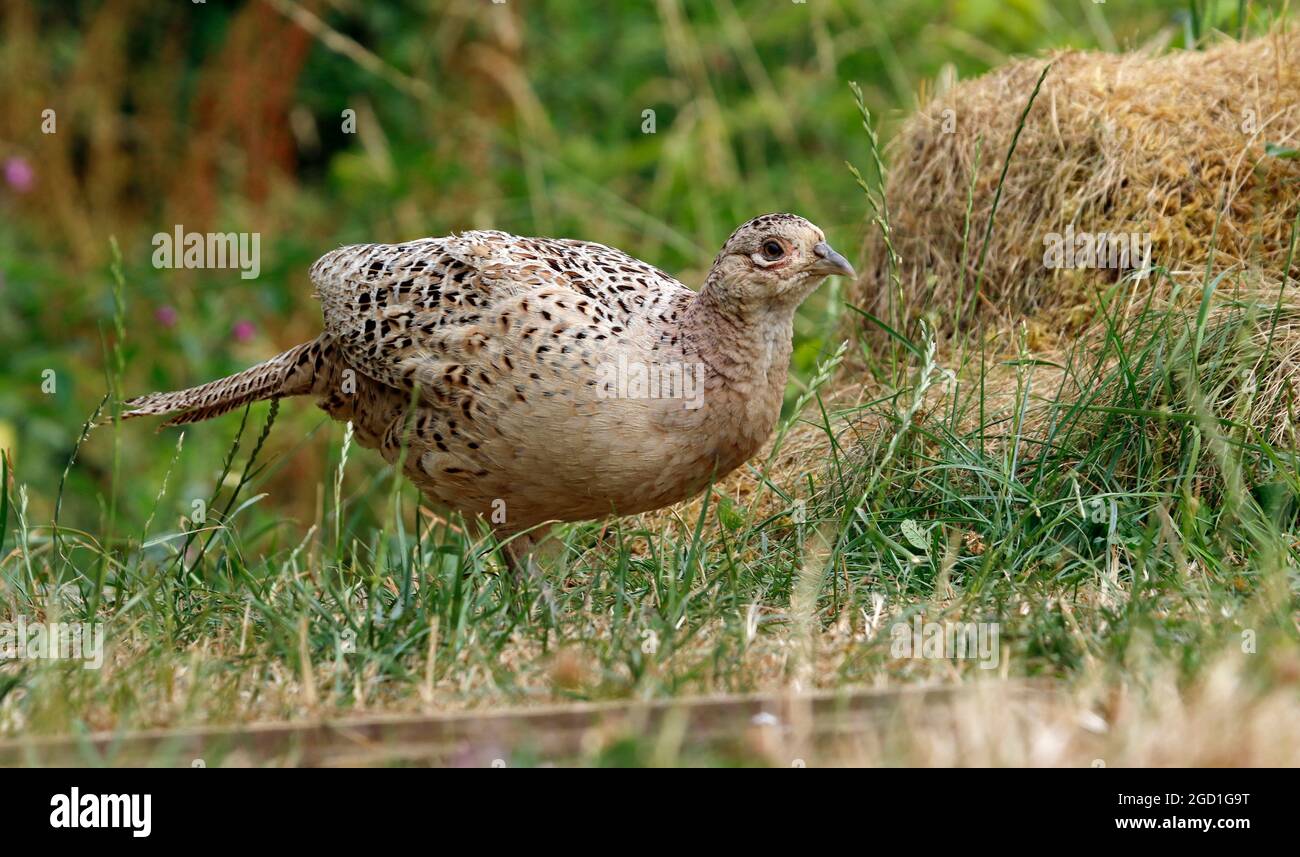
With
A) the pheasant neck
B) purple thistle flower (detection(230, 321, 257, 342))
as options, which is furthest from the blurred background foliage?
the pheasant neck

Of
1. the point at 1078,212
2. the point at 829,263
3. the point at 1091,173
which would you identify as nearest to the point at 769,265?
the point at 829,263

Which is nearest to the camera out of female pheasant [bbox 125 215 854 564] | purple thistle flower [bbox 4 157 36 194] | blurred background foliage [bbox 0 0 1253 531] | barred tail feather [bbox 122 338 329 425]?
female pheasant [bbox 125 215 854 564]

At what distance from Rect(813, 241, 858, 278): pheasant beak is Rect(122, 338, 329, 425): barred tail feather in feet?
5.82

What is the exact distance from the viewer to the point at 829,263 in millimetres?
4367

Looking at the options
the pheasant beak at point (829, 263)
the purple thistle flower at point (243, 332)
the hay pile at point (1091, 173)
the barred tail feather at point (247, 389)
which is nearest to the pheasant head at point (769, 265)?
the pheasant beak at point (829, 263)

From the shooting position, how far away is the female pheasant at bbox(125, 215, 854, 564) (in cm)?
430

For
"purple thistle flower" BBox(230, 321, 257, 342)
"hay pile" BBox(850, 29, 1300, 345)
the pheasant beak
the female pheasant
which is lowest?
the female pheasant

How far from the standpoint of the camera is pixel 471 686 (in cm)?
337

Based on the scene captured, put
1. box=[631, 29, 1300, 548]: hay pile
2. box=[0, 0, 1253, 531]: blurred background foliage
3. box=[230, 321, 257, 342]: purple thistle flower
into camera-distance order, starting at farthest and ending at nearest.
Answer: box=[0, 0, 1253, 531]: blurred background foliage < box=[230, 321, 257, 342]: purple thistle flower < box=[631, 29, 1300, 548]: hay pile

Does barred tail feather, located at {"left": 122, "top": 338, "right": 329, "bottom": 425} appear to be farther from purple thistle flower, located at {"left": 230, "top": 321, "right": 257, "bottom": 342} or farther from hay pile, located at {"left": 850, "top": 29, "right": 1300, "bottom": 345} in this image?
purple thistle flower, located at {"left": 230, "top": 321, "right": 257, "bottom": 342}

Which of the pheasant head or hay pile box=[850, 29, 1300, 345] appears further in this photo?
hay pile box=[850, 29, 1300, 345]

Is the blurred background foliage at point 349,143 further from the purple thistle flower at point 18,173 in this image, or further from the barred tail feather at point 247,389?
the barred tail feather at point 247,389

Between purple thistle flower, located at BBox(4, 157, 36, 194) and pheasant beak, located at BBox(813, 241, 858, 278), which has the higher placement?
purple thistle flower, located at BBox(4, 157, 36, 194)
